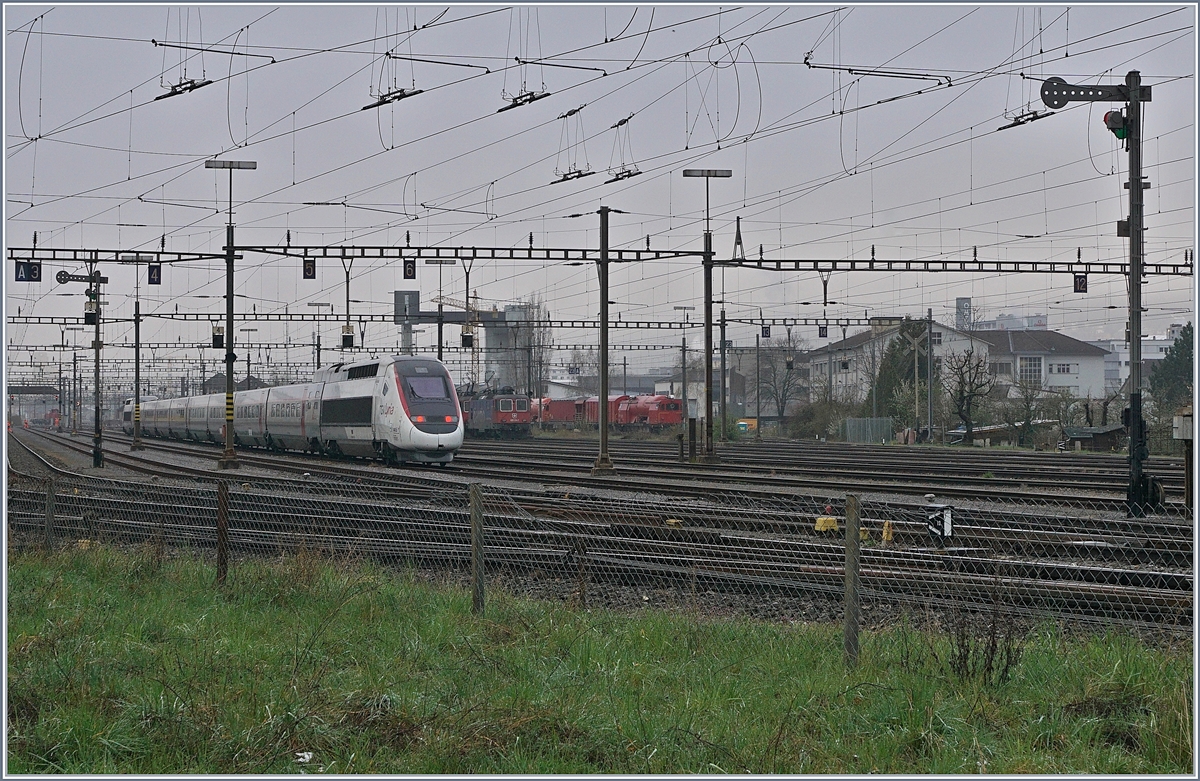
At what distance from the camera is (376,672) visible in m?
7.88

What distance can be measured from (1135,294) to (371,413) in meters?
23.5

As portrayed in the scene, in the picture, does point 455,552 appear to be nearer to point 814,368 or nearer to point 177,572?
point 177,572

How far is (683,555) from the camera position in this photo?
12836 millimetres

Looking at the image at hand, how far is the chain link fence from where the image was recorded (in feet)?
34.1

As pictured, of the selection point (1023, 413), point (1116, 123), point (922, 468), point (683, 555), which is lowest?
point (922, 468)

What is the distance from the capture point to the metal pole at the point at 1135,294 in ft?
54.3

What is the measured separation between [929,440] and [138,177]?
37838 mm

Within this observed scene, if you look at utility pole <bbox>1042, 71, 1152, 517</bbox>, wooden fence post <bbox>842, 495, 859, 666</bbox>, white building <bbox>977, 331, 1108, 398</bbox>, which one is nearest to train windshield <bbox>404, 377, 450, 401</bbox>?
utility pole <bbox>1042, 71, 1152, 517</bbox>

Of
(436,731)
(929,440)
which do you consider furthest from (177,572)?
(929,440)

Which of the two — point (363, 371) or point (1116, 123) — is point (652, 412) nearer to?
point (363, 371)

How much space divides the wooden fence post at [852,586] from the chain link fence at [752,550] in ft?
0.06

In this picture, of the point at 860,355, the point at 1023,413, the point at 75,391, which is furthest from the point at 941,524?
the point at 75,391

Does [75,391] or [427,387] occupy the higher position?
[75,391]

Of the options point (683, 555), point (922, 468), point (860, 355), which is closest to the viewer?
point (683, 555)
